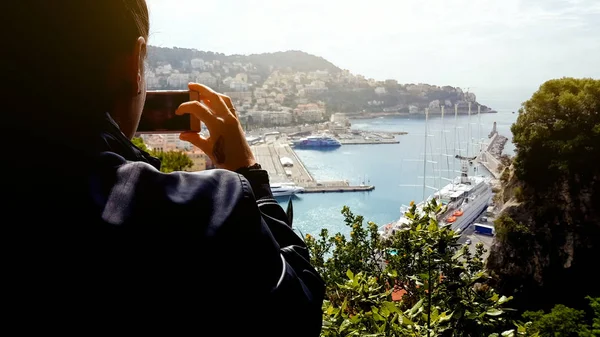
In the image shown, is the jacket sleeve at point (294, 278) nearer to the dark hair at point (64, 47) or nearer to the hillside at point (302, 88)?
the dark hair at point (64, 47)

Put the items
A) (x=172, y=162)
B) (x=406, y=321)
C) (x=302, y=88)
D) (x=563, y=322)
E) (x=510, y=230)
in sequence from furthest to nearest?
1. (x=302, y=88)
2. (x=510, y=230)
3. (x=172, y=162)
4. (x=563, y=322)
5. (x=406, y=321)

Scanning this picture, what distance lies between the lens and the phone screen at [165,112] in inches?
21.3

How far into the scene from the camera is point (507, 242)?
787 cm

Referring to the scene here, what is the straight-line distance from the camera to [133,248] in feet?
0.96

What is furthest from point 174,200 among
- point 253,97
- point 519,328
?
point 253,97

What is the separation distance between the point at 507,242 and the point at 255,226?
27.6 ft

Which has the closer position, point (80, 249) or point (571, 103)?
point (80, 249)

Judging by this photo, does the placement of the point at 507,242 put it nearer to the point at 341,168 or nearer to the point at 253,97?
the point at 341,168

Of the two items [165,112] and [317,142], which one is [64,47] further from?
[317,142]

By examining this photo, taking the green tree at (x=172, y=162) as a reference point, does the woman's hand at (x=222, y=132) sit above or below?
above

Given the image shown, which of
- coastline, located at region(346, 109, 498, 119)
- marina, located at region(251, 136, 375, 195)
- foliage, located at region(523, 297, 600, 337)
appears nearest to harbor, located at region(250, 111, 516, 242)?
marina, located at region(251, 136, 375, 195)

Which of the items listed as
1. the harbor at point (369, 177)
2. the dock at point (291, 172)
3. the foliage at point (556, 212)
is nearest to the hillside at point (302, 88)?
the harbor at point (369, 177)

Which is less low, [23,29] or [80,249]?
[23,29]

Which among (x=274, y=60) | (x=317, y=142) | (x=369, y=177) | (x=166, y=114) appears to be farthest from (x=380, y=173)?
(x=274, y=60)
